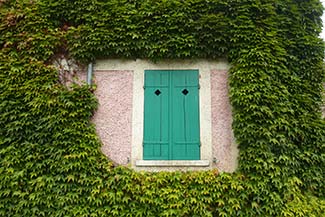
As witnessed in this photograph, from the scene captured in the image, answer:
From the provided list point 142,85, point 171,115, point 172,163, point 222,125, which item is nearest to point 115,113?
point 142,85

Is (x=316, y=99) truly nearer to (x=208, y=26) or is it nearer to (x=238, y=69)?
(x=238, y=69)

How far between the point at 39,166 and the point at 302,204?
425cm

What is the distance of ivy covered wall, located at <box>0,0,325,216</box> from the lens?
5891 mm

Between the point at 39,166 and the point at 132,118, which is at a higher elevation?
the point at 132,118

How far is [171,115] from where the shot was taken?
21.1 ft

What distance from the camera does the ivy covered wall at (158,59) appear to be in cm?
589

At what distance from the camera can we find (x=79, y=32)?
22.0 feet

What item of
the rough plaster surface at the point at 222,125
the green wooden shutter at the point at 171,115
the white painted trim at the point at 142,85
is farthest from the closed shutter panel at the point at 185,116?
the rough plaster surface at the point at 222,125

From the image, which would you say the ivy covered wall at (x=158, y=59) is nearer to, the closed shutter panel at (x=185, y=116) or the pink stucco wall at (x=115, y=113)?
the pink stucco wall at (x=115, y=113)

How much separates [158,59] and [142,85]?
22.0 inches

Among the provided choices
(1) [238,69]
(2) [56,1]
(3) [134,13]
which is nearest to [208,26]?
(1) [238,69]

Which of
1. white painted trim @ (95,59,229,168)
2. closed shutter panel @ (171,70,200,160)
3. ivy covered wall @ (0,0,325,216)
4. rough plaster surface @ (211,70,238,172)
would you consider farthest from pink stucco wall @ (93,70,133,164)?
rough plaster surface @ (211,70,238,172)

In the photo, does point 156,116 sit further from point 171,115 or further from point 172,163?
point 172,163

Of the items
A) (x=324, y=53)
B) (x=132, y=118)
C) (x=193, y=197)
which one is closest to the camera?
(x=193, y=197)
